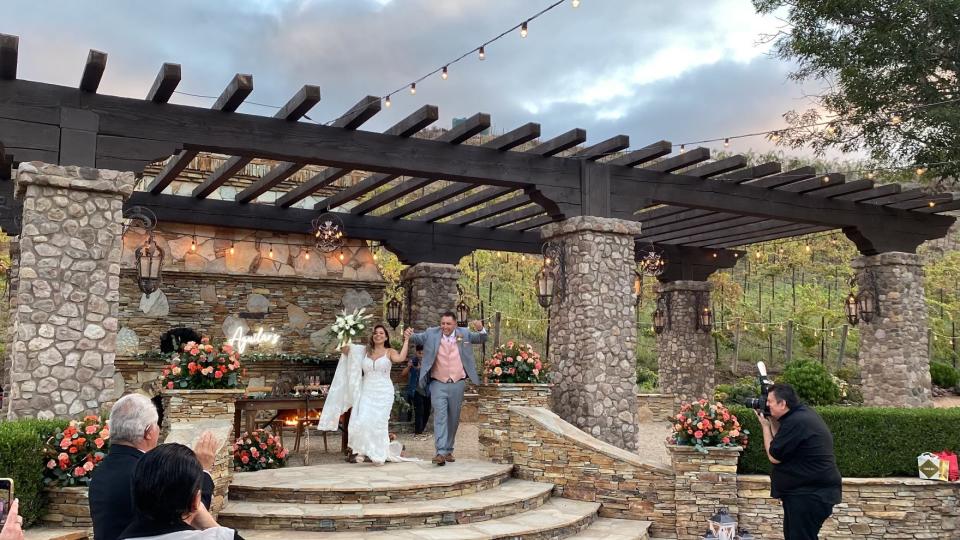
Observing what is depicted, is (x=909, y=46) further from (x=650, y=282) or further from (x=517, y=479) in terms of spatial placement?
(x=650, y=282)

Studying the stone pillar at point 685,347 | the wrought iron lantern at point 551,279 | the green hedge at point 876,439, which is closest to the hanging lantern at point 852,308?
the stone pillar at point 685,347

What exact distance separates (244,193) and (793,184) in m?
8.95

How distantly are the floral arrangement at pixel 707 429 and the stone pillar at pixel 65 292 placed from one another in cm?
594

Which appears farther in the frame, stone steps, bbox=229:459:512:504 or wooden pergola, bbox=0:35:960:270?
wooden pergola, bbox=0:35:960:270

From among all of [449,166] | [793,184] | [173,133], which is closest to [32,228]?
[173,133]

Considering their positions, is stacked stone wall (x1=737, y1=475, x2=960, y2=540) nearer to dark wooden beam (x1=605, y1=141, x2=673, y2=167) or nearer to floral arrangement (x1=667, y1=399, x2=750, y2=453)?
floral arrangement (x1=667, y1=399, x2=750, y2=453)

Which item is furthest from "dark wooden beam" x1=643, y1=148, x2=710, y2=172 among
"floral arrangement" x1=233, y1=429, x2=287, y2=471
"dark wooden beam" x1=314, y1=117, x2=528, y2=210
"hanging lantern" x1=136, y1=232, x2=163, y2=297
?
"hanging lantern" x1=136, y1=232, x2=163, y2=297

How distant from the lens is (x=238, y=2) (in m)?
15.9

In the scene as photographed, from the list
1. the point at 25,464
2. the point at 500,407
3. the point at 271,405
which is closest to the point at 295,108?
the point at 271,405

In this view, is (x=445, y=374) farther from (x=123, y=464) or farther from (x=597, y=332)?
(x=123, y=464)

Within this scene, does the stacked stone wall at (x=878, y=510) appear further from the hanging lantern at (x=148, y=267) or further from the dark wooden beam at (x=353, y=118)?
the hanging lantern at (x=148, y=267)

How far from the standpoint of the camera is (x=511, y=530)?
734cm

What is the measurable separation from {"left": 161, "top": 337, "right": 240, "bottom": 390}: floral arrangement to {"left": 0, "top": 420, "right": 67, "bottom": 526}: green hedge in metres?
2.11

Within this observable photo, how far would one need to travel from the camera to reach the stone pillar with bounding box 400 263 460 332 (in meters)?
15.4
